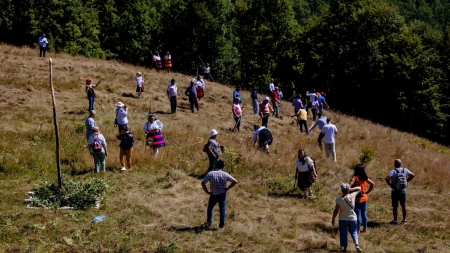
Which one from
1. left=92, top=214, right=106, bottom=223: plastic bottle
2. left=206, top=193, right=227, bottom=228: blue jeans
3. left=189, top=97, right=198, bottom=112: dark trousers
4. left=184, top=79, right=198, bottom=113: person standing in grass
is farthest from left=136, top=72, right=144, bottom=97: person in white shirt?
left=206, top=193, right=227, bottom=228: blue jeans

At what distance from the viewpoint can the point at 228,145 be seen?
18359 millimetres

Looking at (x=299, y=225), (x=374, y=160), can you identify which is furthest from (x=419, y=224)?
(x=374, y=160)

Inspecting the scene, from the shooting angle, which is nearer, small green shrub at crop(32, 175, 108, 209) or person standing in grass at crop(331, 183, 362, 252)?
person standing in grass at crop(331, 183, 362, 252)

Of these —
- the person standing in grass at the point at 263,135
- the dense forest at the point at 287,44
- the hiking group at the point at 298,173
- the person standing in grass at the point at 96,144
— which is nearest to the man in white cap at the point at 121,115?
the hiking group at the point at 298,173

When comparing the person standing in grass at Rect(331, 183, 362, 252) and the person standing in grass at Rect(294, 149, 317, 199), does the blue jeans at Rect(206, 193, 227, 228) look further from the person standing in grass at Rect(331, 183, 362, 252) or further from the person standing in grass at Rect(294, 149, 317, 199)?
the person standing in grass at Rect(294, 149, 317, 199)

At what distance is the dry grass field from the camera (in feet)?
33.1

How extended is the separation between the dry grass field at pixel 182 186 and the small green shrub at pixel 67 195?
1.12 feet

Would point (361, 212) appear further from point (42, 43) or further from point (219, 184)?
point (42, 43)

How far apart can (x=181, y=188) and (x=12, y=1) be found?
1639 inches

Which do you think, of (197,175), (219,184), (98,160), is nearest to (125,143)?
(98,160)

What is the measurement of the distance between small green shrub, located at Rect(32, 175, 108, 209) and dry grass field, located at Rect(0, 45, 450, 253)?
1.12 feet

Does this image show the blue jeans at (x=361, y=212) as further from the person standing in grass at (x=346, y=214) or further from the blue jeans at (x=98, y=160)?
the blue jeans at (x=98, y=160)

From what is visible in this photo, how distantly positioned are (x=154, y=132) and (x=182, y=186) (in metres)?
3.06

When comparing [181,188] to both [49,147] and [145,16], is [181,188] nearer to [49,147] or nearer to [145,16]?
[49,147]
